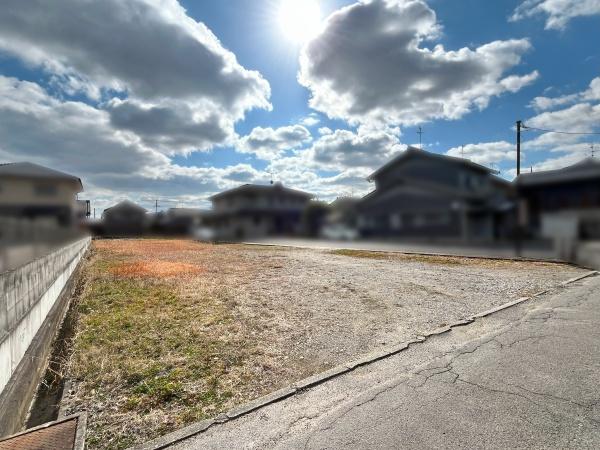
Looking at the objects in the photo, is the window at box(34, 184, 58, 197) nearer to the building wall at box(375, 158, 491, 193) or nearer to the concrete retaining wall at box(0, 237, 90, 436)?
the concrete retaining wall at box(0, 237, 90, 436)

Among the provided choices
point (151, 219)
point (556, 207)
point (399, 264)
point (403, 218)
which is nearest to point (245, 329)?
point (556, 207)

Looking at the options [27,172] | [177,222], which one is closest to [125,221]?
[177,222]

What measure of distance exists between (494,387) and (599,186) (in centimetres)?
184

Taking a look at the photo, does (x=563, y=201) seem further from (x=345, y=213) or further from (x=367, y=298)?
(x=345, y=213)

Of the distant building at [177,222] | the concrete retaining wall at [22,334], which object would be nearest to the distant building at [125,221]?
the distant building at [177,222]

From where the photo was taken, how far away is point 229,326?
187 inches

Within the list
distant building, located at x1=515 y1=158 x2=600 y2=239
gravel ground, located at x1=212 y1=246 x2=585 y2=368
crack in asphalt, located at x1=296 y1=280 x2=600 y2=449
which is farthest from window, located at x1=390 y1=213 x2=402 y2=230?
distant building, located at x1=515 y1=158 x2=600 y2=239

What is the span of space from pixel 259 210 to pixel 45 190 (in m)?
10.7

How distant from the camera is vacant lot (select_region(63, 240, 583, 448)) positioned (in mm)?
2828

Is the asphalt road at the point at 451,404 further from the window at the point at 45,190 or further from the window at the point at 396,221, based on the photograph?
the window at the point at 396,221

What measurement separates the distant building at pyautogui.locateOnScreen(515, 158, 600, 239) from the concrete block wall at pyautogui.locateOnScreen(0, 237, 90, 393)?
4.82 meters

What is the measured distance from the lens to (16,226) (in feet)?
8.48

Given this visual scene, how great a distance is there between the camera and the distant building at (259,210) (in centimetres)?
1093

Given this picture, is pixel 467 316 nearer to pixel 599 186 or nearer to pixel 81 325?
pixel 599 186
